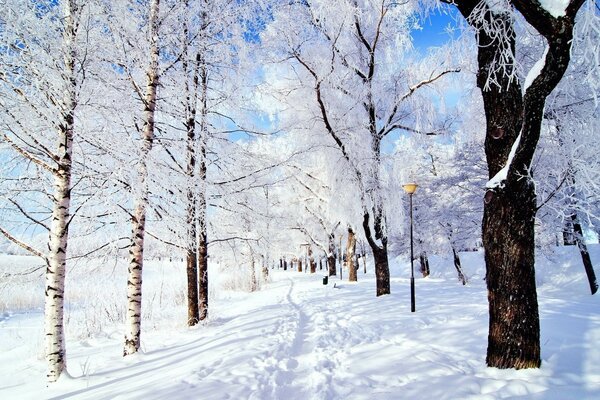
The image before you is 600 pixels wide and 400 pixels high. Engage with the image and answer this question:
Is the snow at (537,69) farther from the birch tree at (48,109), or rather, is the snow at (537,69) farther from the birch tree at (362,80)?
the birch tree at (362,80)

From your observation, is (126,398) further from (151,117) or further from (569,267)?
(569,267)

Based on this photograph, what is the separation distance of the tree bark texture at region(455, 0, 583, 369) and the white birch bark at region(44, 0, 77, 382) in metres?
5.30

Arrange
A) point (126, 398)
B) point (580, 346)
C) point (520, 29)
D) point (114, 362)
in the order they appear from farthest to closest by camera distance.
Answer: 1. point (114, 362)
2. point (520, 29)
3. point (580, 346)
4. point (126, 398)

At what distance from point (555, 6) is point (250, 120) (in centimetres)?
646

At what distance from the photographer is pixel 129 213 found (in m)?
5.36

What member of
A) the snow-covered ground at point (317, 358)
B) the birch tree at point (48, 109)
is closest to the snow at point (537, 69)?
the snow-covered ground at point (317, 358)

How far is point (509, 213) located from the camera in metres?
3.88

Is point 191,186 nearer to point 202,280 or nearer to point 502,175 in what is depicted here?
point 202,280

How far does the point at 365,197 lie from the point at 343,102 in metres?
3.41

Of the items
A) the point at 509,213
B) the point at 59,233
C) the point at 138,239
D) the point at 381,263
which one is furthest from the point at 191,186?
the point at 381,263

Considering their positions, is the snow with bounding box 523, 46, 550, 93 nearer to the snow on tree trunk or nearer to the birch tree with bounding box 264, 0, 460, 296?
the snow on tree trunk

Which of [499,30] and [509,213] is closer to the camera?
[499,30]

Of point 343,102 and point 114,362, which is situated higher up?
point 343,102

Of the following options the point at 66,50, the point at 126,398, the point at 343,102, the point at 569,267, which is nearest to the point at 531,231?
the point at 126,398
